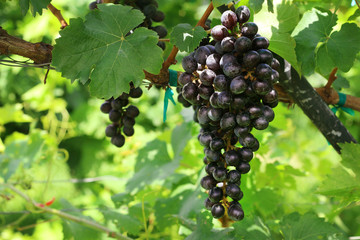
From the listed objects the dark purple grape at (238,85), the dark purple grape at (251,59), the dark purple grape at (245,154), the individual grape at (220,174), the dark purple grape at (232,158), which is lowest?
the individual grape at (220,174)

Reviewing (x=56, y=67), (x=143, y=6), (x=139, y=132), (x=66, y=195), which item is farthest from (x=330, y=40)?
(x=66, y=195)

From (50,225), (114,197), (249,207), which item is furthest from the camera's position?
(50,225)

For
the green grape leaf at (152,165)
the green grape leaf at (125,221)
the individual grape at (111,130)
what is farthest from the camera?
the green grape leaf at (152,165)

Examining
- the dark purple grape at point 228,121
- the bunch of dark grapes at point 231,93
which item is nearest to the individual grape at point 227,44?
the bunch of dark grapes at point 231,93

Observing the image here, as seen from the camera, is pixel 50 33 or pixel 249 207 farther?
pixel 50 33

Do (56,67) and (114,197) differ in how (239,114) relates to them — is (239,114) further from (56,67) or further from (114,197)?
(114,197)

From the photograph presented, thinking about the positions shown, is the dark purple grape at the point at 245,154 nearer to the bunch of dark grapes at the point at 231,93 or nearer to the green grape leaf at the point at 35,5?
the bunch of dark grapes at the point at 231,93

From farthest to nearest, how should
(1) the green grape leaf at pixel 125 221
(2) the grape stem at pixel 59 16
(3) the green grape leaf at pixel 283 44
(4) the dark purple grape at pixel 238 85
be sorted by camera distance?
(1) the green grape leaf at pixel 125 221 < (2) the grape stem at pixel 59 16 < (3) the green grape leaf at pixel 283 44 < (4) the dark purple grape at pixel 238 85

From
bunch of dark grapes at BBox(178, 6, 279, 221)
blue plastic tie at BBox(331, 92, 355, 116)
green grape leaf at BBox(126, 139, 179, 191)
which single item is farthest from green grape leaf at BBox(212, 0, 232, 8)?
green grape leaf at BBox(126, 139, 179, 191)
